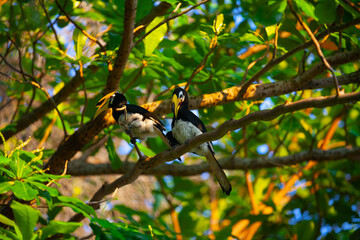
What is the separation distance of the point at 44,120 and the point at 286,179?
252 centimetres

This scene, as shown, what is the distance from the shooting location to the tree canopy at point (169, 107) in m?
1.97

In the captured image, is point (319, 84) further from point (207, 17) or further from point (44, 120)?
point (44, 120)

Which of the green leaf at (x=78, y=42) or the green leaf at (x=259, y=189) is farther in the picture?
the green leaf at (x=259, y=189)

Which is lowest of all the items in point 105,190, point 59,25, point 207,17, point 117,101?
point 105,190

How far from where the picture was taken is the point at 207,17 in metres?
3.62

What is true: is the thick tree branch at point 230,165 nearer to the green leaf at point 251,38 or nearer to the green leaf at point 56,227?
the green leaf at point 251,38

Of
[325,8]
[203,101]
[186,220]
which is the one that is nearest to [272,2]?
[325,8]

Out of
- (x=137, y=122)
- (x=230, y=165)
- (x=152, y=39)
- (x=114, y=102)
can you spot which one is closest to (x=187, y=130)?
(x=137, y=122)

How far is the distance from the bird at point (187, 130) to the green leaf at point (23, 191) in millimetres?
1127

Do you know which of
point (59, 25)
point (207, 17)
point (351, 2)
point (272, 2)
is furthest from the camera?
point (207, 17)

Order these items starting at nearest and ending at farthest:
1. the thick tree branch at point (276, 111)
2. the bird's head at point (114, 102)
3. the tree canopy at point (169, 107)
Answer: the thick tree branch at point (276, 111) → the tree canopy at point (169, 107) → the bird's head at point (114, 102)

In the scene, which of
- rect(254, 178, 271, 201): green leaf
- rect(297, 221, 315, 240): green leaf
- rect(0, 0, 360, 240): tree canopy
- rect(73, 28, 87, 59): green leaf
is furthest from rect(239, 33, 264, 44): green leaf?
rect(254, 178, 271, 201): green leaf

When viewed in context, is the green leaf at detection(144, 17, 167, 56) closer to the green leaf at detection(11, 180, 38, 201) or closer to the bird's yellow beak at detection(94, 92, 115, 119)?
the bird's yellow beak at detection(94, 92, 115, 119)

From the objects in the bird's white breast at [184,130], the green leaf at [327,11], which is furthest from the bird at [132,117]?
the green leaf at [327,11]
